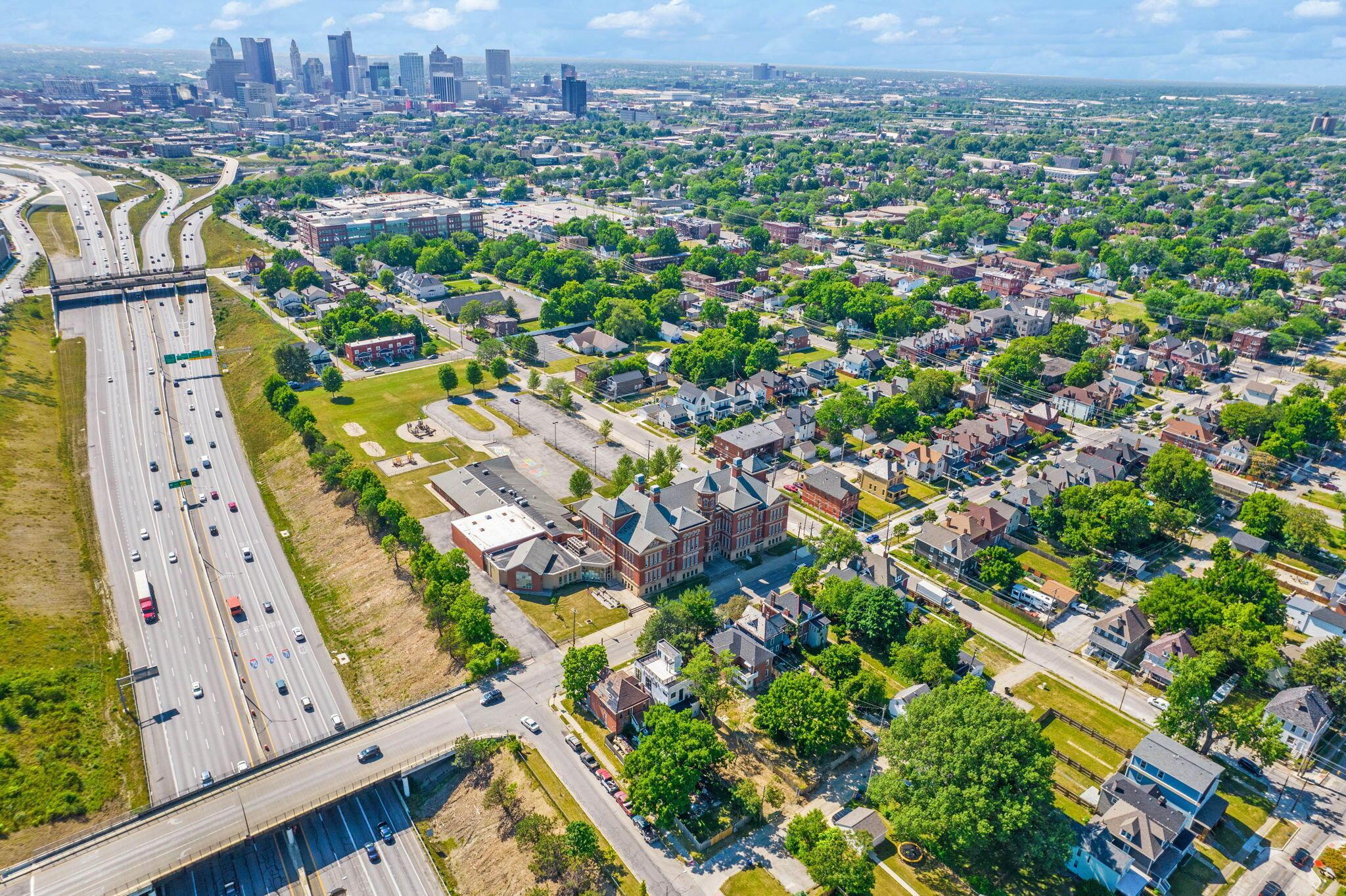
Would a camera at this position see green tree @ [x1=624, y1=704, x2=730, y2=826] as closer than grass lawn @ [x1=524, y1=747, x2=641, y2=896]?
No

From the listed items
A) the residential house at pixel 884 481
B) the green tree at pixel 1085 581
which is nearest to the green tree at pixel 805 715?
the green tree at pixel 1085 581

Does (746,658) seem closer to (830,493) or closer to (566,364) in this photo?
(830,493)

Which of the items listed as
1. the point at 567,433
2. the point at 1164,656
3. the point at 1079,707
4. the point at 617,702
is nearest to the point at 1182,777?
the point at 1079,707

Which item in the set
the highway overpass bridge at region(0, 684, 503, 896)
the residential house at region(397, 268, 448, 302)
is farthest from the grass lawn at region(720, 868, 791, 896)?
the residential house at region(397, 268, 448, 302)

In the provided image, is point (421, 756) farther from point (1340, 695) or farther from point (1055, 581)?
point (1340, 695)

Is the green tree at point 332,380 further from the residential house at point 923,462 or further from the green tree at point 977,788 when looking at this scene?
the green tree at point 977,788

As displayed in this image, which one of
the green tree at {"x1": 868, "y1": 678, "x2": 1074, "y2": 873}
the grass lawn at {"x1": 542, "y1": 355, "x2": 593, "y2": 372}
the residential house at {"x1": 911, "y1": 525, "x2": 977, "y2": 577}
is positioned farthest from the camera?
the grass lawn at {"x1": 542, "y1": 355, "x2": 593, "y2": 372}

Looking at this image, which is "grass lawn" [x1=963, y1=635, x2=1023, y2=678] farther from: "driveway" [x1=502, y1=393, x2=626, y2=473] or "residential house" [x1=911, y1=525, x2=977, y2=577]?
"driveway" [x1=502, y1=393, x2=626, y2=473]
